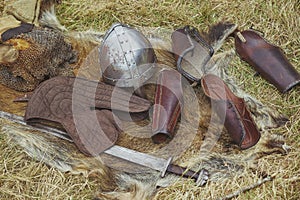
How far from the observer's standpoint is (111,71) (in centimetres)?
400

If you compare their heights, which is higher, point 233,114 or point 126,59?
point 126,59

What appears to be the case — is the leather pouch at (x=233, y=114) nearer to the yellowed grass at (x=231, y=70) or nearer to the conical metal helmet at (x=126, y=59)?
the yellowed grass at (x=231, y=70)

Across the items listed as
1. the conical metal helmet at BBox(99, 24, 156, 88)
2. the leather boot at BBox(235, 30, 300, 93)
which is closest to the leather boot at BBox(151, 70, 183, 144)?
the conical metal helmet at BBox(99, 24, 156, 88)

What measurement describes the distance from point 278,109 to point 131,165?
1274 millimetres

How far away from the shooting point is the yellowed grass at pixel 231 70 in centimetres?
366

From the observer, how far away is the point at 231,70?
442cm

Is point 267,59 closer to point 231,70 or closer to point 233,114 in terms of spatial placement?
point 231,70

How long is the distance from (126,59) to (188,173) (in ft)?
3.09

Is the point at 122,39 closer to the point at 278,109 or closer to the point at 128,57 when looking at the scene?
the point at 128,57

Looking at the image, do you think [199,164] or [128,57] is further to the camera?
[128,57]

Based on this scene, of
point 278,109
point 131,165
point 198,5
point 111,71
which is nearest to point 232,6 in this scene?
point 198,5

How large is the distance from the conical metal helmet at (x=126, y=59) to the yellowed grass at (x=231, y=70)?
760mm

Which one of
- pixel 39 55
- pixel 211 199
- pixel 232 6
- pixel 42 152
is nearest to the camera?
pixel 211 199

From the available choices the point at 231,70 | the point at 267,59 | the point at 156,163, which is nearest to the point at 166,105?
the point at 156,163
